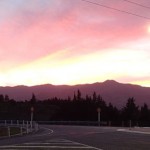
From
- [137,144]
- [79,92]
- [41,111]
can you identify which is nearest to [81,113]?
[41,111]

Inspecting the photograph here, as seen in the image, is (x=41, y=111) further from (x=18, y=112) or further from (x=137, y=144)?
(x=137, y=144)

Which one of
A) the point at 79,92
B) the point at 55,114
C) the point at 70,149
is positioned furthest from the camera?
the point at 79,92

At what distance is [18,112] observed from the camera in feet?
427

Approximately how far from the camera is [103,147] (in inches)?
901

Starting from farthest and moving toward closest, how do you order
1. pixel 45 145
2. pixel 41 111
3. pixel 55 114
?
pixel 41 111, pixel 55 114, pixel 45 145

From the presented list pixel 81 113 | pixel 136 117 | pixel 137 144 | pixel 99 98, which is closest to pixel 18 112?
pixel 99 98

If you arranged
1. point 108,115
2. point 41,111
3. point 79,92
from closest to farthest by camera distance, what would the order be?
1. point 108,115
2. point 41,111
3. point 79,92

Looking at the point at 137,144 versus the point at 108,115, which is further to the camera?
the point at 108,115

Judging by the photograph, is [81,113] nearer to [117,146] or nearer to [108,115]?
[108,115]

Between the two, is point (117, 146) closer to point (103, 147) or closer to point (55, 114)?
point (103, 147)

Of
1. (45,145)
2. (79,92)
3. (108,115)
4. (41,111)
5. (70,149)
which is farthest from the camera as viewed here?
(79,92)

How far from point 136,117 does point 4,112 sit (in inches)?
1826

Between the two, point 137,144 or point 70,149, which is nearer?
point 70,149

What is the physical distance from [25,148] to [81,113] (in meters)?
80.7
